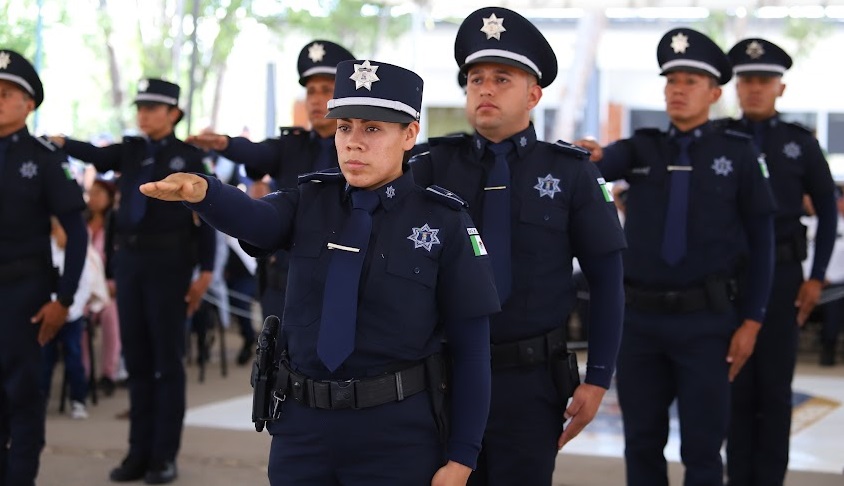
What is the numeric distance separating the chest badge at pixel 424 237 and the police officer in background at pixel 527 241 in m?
0.75

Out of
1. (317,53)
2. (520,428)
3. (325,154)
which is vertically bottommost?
(520,428)

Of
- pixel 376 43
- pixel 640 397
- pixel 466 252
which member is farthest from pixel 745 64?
pixel 376 43

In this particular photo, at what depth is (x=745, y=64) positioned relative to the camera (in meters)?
6.12

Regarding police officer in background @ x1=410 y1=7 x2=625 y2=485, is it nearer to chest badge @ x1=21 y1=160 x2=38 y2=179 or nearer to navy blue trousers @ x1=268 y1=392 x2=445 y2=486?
navy blue trousers @ x1=268 y1=392 x2=445 y2=486

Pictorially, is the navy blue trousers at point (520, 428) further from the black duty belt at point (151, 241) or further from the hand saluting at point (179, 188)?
the black duty belt at point (151, 241)

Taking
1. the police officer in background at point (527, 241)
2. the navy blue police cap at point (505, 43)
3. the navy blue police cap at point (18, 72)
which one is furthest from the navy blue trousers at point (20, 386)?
the navy blue police cap at point (505, 43)

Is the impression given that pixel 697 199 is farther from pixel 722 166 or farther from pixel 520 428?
pixel 520 428

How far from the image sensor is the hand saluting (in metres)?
2.81

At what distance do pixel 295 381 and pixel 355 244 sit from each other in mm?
387

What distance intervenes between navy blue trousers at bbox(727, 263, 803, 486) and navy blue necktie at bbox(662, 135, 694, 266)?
1.15 meters

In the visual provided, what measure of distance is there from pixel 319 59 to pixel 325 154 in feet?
1.57

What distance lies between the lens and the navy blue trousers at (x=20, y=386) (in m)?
5.60

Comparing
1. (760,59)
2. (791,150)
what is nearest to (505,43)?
Answer: (760,59)

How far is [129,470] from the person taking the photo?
6660mm
